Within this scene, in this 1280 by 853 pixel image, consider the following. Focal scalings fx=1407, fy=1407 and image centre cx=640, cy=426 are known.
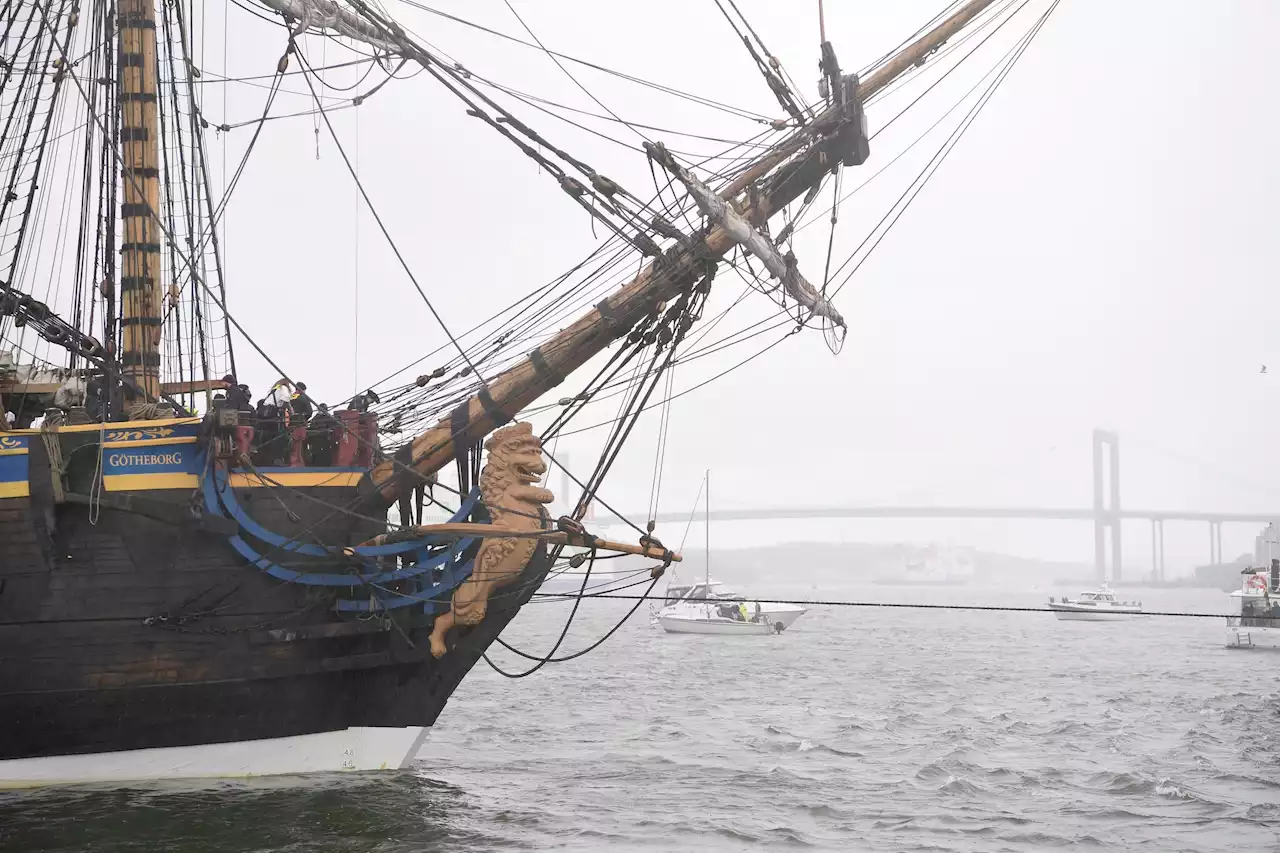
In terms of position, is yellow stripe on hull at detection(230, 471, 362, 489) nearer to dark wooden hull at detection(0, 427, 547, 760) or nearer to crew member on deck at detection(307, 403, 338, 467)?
dark wooden hull at detection(0, 427, 547, 760)

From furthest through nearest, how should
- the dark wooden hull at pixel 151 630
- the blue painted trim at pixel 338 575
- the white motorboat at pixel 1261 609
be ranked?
1. the white motorboat at pixel 1261 609
2. the blue painted trim at pixel 338 575
3. the dark wooden hull at pixel 151 630

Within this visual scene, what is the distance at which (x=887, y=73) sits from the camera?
16516 millimetres

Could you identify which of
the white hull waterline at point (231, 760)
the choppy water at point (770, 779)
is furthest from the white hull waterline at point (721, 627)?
the white hull waterline at point (231, 760)

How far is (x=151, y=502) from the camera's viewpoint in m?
15.6

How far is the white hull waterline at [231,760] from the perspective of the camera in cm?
1594

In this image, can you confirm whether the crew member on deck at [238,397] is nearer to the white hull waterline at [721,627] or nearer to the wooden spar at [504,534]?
the wooden spar at [504,534]

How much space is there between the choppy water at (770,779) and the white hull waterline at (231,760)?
25cm

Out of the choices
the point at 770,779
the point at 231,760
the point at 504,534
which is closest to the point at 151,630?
the point at 231,760

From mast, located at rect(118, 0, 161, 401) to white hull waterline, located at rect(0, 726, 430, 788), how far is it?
223 inches

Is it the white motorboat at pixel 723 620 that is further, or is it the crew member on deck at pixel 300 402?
the white motorboat at pixel 723 620

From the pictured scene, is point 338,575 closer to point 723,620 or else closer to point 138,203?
point 138,203

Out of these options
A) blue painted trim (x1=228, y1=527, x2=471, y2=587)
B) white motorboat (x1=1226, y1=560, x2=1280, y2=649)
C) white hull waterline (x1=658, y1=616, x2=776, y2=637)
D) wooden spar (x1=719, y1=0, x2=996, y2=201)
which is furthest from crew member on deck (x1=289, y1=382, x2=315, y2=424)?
white motorboat (x1=1226, y1=560, x2=1280, y2=649)

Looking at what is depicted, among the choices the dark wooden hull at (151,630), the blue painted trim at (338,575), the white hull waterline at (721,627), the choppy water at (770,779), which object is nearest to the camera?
the choppy water at (770,779)

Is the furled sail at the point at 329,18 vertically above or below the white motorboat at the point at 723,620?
above
